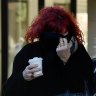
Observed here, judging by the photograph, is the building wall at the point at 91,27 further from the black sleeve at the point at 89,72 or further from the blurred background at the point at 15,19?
the black sleeve at the point at 89,72

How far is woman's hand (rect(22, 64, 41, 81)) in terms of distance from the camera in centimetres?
308

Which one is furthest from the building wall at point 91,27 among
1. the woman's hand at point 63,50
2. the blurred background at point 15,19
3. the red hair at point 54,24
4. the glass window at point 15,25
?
the woman's hand at point 63,50

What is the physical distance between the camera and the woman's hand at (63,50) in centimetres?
316

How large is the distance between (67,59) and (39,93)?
0.91 ft

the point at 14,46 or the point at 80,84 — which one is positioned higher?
the point at 80,84

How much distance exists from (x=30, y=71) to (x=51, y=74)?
16 cm

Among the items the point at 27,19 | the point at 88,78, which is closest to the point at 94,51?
the point at 27,19

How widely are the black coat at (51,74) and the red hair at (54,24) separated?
7cm

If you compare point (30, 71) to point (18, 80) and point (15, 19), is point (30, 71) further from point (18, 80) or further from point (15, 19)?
point (15, 19)

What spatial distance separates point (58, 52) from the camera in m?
3.17

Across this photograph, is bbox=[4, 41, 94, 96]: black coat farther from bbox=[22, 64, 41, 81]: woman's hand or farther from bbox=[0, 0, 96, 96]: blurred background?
bbox=[0, 0, 96, 96]: blurred background

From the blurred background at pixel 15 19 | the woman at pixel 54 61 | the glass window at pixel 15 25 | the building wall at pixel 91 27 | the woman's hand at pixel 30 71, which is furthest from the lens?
the glass window at pixel 15 25

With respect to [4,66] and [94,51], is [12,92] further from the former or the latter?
[4,66]

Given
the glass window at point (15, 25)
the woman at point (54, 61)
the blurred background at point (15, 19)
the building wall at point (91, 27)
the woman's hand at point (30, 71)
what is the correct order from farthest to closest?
the glass window at point (15, 25) < the blurred background at point (15, 19) < the building wall at point (91, 27) < the woman at point (54, 61) < the woman's hand at point (30, 71)
